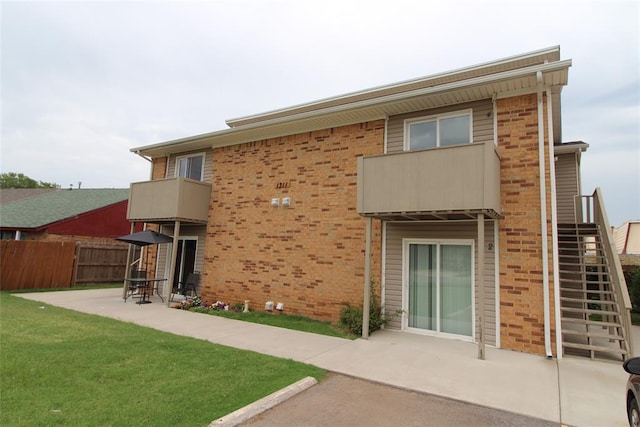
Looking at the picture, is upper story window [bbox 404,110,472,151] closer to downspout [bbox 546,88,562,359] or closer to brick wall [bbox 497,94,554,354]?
brick wall [bbox 497,94,554,354]

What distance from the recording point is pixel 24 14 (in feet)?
31.5

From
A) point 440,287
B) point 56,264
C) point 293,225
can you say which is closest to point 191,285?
point 293,225

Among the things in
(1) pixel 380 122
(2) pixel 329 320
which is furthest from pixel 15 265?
(1) pixel 380 122

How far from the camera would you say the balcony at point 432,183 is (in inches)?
259

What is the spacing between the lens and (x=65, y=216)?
1942cm

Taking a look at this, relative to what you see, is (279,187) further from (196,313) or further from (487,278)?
(487,278)

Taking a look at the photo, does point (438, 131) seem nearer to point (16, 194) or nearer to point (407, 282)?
point (407, 282)

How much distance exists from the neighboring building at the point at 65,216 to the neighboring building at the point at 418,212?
974cm

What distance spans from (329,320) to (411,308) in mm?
2176

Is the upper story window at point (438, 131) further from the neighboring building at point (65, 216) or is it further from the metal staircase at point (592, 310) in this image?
the neighboring building at point (65, 216)

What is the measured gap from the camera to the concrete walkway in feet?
14.5

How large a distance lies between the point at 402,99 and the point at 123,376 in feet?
24.5

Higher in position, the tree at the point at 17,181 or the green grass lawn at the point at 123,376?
the tree at the point at 17,181

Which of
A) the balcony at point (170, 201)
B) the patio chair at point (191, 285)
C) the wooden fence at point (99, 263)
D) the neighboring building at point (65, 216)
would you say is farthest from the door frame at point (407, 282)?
the neighboring building at point (65, 216)
